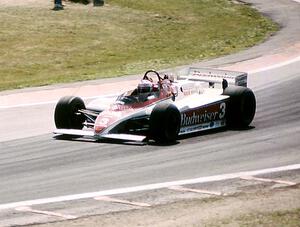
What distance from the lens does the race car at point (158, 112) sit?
60.9ft

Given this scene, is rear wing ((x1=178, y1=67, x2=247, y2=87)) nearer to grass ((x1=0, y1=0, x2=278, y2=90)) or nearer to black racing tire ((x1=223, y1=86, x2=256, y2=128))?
black racing tire ((x1=223, y1=86, x2=256, y2=128))

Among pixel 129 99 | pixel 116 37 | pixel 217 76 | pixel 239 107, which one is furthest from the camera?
pixel 116 37

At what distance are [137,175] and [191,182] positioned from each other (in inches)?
47.5

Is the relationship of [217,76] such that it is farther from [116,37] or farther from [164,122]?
[116,37]

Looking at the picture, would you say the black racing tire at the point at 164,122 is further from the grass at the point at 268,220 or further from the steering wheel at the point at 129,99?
the grass at the point at 268,220

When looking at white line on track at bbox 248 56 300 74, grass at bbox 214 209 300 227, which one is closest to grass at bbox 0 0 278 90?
white line on track at bbox 248 56 300 74

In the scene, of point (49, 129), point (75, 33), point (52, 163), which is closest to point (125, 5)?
point (75, 33)

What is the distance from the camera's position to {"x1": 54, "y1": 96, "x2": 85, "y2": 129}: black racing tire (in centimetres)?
1989

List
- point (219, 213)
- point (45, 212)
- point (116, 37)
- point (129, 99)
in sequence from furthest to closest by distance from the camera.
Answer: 1. point (116, 37)
2. point (129, 99)
3. point (45, 212)
4. point (219, 213)

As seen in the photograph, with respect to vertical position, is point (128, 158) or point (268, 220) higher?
point (268, 220)

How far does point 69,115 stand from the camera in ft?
65.3

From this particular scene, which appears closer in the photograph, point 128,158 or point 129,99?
point 128,158

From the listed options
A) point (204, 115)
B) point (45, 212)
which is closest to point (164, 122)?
point (204, 115)

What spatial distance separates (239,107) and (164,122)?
2.76m
